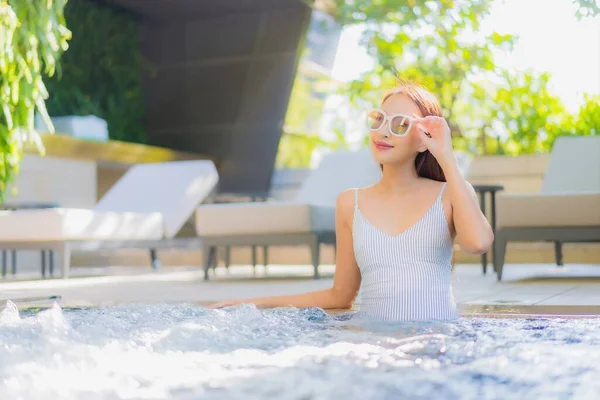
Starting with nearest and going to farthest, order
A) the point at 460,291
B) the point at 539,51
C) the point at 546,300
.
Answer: the point at 546,300
the point at 460,291
the point at 539,51

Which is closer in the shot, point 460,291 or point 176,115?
point 460,291

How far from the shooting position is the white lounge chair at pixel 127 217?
5852 millimetres

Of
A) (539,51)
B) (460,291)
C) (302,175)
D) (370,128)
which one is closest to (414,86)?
(370,128)

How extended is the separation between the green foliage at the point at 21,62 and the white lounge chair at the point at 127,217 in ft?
2.84

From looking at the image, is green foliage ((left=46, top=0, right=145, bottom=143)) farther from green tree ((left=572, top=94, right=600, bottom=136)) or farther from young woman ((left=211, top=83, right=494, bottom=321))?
young woman ((left=211, top=83, right=494, bottom=321))

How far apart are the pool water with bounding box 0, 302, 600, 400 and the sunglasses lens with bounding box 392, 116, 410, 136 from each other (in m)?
0.49

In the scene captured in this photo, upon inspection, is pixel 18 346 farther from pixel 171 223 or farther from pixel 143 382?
pixel 171 223

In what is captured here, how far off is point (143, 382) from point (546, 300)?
87.5 inches

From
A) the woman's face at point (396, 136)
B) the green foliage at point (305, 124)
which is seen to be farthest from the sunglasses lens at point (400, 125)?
the green foliage at point (305, 124)

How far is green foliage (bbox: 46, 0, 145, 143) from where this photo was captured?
955cm

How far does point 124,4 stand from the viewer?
32.8 feet

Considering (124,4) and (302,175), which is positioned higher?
(124,4)

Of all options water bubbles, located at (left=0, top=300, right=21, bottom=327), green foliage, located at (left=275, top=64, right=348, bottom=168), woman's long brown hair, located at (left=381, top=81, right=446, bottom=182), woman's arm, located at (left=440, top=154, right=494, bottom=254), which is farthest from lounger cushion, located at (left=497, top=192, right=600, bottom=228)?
green foliage, located at (left=275, top=64, right=348, bottom=168)

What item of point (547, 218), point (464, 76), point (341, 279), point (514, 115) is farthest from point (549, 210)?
point (464, 76)
